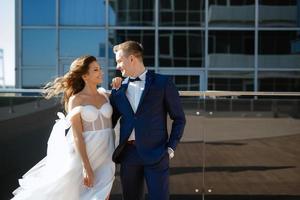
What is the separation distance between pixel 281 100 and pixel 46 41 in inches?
521

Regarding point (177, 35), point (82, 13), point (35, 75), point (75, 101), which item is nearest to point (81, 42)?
point (82, 13)

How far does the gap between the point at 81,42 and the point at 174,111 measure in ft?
46.2

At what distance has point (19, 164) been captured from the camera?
211 inches

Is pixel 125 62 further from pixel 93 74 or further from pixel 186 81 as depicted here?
pixel 186 81

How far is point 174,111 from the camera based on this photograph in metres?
3.71

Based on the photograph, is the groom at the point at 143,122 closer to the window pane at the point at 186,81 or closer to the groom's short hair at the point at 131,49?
the groom's short hair at the point at 131,49

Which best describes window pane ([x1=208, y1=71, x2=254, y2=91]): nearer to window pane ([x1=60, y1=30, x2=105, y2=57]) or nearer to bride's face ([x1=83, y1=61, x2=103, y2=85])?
window pane ([x1=60, y1=30, x2=105, y2=57])

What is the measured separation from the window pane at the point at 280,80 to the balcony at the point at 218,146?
40.7 feet

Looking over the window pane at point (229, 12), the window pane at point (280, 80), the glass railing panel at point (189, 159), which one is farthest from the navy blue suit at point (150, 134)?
the window pane at point (280, 80)

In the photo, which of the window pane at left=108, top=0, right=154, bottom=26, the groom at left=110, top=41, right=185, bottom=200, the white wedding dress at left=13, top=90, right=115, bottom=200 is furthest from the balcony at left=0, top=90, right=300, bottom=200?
the window pane at left=108, top=0, right=154, bottom=26

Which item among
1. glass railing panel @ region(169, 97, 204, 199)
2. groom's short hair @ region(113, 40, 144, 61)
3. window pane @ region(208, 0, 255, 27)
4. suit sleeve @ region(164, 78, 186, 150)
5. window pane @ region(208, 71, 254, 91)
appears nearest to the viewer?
groom's short hair @ region(113, 40, 144, 61)

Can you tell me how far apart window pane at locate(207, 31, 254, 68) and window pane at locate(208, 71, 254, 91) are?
10.5 inches

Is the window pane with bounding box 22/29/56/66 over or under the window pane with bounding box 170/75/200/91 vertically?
over

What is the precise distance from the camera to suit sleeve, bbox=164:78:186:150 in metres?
3.69
